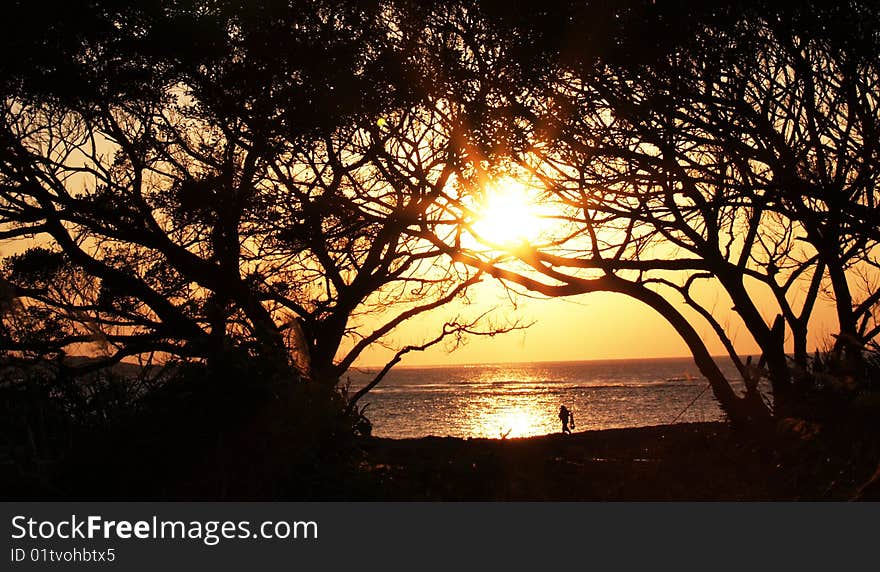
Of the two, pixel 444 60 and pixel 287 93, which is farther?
pixel 287 93

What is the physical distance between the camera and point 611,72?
7836 millimetres

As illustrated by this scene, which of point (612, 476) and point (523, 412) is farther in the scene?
point (523, 412)

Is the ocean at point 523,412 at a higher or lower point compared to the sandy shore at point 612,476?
lower

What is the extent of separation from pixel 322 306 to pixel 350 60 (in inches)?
159

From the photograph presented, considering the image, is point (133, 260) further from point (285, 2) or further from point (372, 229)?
point (285, 2)

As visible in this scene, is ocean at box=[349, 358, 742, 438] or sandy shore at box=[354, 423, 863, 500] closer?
sandy shore at box=[354, 423, 863, 500]

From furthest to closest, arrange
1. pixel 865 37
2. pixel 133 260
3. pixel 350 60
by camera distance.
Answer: pixel 133 260, pixel 350 60, pixel 865 37

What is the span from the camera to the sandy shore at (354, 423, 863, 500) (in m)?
6.24

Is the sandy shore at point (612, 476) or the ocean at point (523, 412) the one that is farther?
the ocean at point (523, 412)

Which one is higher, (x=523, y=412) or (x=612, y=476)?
(x=612, y=476)

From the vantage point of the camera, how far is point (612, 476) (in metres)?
7.73

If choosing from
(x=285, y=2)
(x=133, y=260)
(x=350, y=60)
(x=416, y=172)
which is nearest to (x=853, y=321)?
(x=416, y=172)

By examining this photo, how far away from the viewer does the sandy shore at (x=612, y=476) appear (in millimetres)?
6242

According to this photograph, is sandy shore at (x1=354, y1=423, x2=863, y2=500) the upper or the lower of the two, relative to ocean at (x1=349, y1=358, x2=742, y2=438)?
upper
